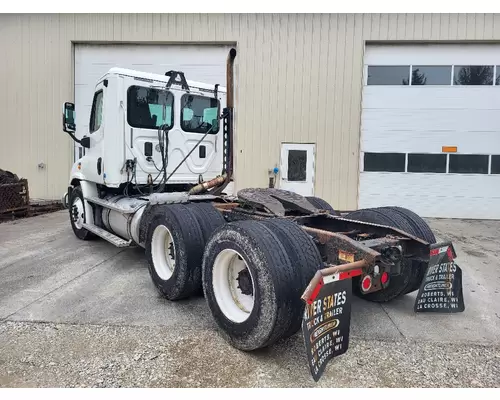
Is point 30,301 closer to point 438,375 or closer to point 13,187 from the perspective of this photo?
point 438,375

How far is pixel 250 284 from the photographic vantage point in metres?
3.21

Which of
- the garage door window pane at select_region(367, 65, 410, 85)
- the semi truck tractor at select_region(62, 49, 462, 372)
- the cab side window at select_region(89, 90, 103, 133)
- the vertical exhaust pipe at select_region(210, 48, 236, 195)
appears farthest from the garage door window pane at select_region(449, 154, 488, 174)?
the cab side window at select_region(89, 90, 103, 133)

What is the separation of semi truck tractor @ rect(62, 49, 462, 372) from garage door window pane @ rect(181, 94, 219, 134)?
0.02 meters

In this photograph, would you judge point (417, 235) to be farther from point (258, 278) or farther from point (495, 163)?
Answer: point (495, 163)

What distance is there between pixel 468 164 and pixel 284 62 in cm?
632

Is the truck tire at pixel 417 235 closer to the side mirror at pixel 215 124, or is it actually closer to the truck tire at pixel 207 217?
the truck tire at pixel 207 217

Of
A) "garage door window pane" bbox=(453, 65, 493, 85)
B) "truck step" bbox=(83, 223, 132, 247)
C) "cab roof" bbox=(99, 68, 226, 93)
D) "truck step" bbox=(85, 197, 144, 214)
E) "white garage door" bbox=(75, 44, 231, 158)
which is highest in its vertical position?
"white garage door" bbox=(75, 44, 231, 158)

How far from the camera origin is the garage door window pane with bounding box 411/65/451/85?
12.1 meters

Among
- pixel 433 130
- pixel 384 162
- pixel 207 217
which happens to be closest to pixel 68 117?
pixel 207 217

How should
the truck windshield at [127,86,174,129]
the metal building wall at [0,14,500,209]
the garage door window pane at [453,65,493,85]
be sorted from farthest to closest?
1. the metal building wall at [0,14,500,209]
2. the garage door window pane at [453,65,493,85]
3. the truck windshield at [127,86,174,129]

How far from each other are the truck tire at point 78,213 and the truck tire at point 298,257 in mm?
4812

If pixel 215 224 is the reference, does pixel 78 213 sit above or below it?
below

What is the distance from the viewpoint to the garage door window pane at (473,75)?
1198 cm

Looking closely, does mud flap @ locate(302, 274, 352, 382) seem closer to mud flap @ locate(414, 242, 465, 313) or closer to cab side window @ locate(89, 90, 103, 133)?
mud flap @ locate(414, 242, 465, 313)
